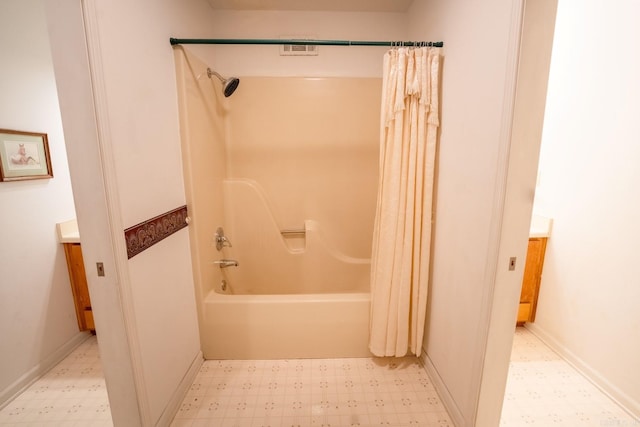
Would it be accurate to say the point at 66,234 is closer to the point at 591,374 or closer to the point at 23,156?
the point at 23,156

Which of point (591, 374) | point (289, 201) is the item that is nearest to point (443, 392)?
point (591, 374)

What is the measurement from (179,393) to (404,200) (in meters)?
1.60

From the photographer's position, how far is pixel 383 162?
4.99 feet

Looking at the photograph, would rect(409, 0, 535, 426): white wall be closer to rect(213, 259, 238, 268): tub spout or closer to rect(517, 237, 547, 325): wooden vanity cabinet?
rect(517, 237, 547, 325): wooden vanity cabinet

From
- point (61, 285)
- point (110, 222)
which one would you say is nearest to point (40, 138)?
point (61, 285)

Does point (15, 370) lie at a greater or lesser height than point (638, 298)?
lesser

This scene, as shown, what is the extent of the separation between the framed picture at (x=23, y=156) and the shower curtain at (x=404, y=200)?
2035 millimetres

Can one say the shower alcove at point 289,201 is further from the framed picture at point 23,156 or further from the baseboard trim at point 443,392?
the framed picture at point 23,156

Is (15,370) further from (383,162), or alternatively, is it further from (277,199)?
A: (383,162)

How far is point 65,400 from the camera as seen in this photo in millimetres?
1481

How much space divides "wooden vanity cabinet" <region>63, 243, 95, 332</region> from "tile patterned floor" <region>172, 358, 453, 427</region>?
37.1 inches

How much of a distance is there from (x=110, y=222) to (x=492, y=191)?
1433mm

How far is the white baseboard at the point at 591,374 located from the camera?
1.36 m

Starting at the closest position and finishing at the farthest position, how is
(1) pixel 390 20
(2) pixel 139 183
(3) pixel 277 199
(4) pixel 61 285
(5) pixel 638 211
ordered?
(2) pixel 139 183
(5) pixel 638 211
(4) pixel 61 285
(1) pixel 390 20
(3) pixel 277 199
